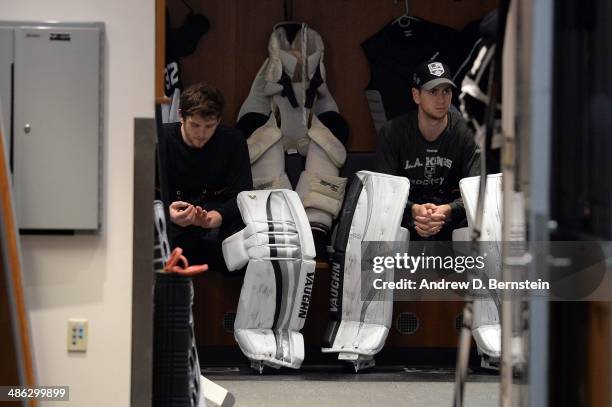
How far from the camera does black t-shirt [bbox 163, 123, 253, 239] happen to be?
396 cm

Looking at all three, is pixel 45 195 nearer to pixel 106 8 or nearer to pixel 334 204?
pixel 106 8

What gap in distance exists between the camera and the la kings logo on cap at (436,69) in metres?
4.18

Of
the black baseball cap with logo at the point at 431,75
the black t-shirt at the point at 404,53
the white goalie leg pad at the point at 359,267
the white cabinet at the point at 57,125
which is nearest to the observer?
the white cabinet at the point at 57,125

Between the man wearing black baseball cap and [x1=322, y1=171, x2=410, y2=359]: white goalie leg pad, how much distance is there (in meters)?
0.15

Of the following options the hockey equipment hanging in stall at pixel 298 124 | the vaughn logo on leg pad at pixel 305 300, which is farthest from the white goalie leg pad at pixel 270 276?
the hockey equipment hanging in stall at pixel 298 124

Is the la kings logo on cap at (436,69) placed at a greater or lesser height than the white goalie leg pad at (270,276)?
greater

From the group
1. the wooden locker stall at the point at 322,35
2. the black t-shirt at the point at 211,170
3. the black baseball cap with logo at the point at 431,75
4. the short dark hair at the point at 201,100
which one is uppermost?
the wooden locker stall at the point at 322,35

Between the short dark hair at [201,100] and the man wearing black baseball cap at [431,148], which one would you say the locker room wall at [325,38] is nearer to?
the man wearing black baseball cap at [431,148]

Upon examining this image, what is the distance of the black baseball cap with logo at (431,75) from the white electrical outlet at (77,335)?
6.98 ft

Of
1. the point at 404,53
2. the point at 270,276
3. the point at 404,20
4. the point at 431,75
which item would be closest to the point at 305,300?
the point at 270,276

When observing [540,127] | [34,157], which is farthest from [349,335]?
[540,127]

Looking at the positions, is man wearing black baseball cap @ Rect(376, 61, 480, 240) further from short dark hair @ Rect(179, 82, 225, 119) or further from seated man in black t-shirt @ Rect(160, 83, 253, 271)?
short dark hair @ Rect(179, 82, 225, 119)

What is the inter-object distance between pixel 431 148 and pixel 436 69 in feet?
1.15

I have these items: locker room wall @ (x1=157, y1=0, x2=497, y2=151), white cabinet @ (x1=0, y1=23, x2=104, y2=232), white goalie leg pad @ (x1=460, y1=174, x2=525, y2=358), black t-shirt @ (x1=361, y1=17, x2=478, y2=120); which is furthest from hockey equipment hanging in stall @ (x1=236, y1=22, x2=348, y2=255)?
white cabinet @ (x1=0, y1=23, x2=104, y2=232)
